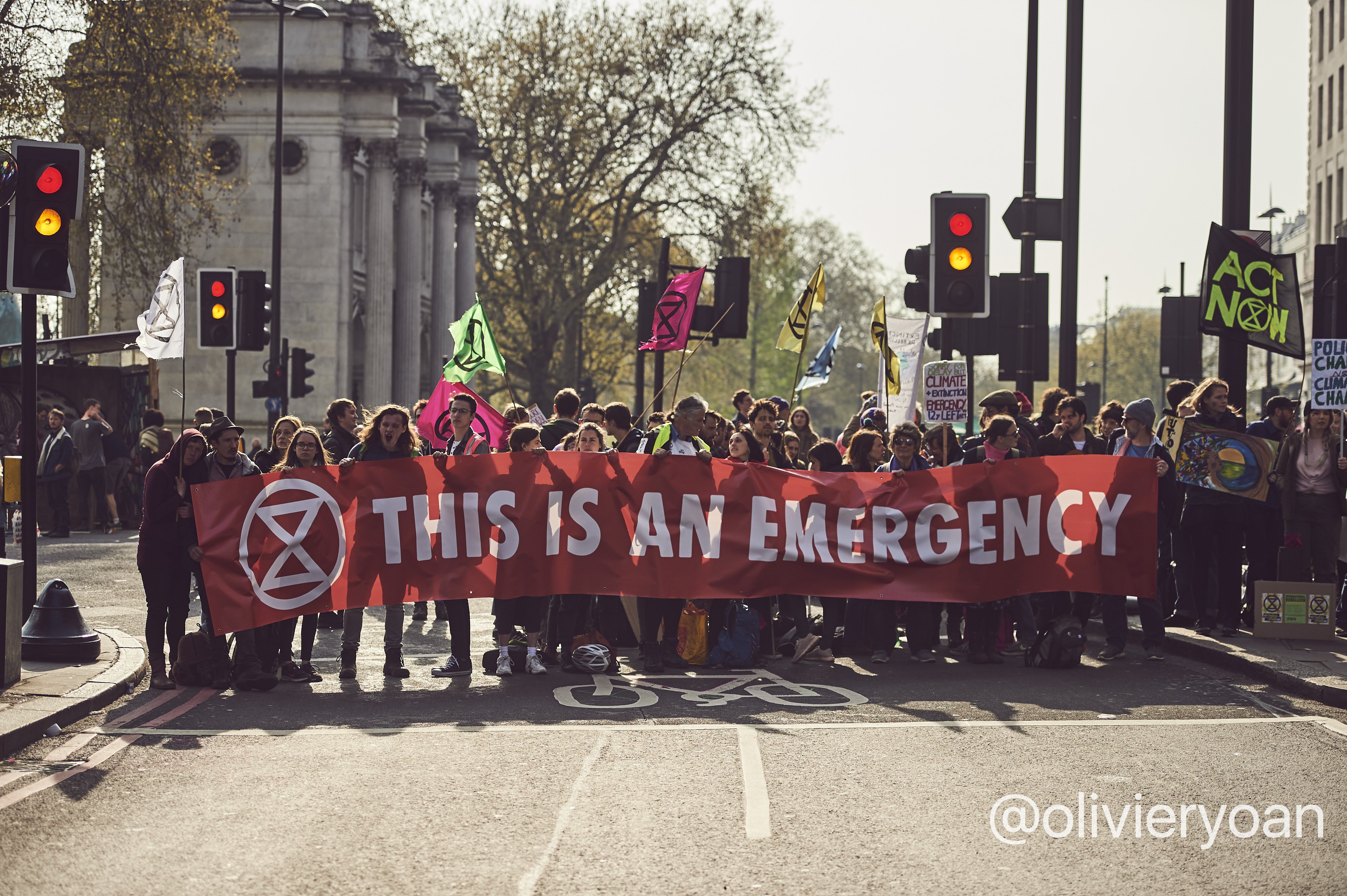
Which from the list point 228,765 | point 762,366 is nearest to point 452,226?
point 762,366

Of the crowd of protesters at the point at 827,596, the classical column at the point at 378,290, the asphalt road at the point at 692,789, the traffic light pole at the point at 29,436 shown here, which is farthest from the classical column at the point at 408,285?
the asphalt road at the point at 692,789

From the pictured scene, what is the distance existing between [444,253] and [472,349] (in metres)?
42.1

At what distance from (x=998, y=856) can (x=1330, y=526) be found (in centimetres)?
759

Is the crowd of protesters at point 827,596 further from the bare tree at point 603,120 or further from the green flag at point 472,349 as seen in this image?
the bare tree at point 603,120

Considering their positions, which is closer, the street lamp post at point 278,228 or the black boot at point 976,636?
the black boot at point 976,636

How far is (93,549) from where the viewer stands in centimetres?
2088

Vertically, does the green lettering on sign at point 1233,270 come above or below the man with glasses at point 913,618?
above

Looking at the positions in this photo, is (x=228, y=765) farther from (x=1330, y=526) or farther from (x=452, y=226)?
(x=452, y=226)

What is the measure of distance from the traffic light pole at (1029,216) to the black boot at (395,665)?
926 centimetres

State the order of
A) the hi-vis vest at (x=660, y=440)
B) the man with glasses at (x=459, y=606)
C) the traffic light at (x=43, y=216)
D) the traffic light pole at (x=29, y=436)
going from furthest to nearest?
the hi-vis vest at (x=660, y=440) → the man with glasses at (x=459, y=606) → the traffic light pole at (x=29, y=436) → the traffic light at (x=43, y=216)

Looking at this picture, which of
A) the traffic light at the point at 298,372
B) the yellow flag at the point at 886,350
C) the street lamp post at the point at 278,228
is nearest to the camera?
the yellow flag at the point at 886,350

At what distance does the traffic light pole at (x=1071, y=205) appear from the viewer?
1847 centimetres

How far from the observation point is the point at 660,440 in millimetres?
11992

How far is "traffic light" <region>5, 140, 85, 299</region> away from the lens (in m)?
10.7
